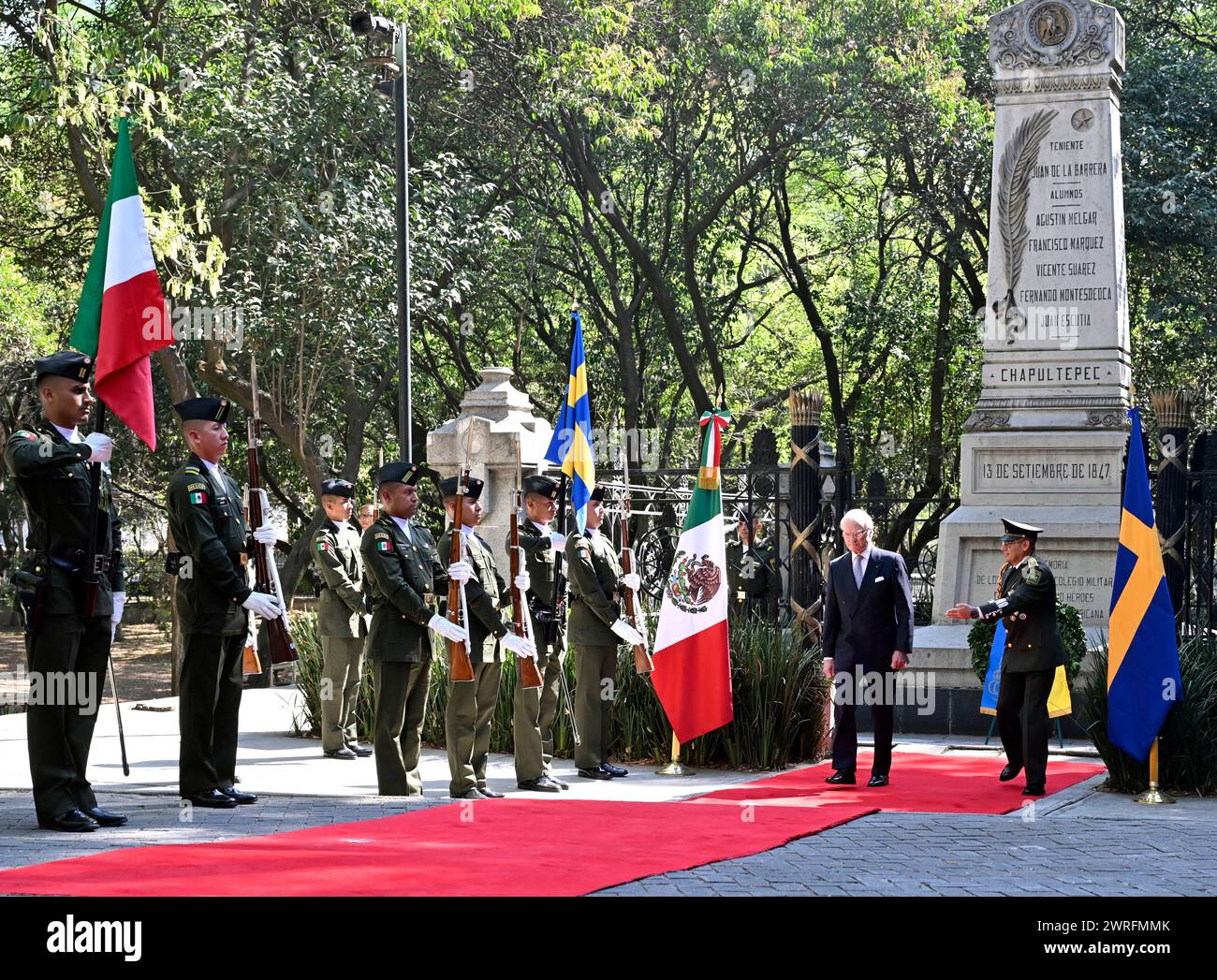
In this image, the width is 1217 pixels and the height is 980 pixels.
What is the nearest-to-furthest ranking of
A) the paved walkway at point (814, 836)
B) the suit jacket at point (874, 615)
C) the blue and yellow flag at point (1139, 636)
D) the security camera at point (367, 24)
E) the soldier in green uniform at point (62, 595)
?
1. the paved walkway at point (814, 836)
2. the soldier in green uniform at point (62, 595)
3. the blue and yellow flag at point (1139, 636)
4. the suit jacket at point (874, 615)
5. the security camera at point (367, 24)

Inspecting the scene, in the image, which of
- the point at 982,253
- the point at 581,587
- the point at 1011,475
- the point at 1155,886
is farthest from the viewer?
the point at 982,253

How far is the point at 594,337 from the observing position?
30.9m

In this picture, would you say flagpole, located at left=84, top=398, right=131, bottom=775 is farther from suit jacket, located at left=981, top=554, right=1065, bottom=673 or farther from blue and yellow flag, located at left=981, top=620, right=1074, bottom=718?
blue and yellow flag, located at left=981, top=620, right=1074, bottom=718

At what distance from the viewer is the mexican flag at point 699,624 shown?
1159 cm

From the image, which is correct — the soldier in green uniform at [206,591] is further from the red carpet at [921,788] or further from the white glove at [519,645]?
the red carpet at [921,788]

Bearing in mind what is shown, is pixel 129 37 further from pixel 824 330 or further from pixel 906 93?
pixel 824 330

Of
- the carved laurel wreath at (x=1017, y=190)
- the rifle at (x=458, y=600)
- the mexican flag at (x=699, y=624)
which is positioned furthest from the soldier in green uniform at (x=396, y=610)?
the carved laurel wreath at (x=1017, y=190)

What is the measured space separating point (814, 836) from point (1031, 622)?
308cm

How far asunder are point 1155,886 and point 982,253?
2002cm

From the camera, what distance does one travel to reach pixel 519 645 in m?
10.1

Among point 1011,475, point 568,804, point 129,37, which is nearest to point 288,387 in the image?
point 129,37

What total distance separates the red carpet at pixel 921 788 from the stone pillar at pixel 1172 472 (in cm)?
294

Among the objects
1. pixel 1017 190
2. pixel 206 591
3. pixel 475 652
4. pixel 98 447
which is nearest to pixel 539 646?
pixel 475 652

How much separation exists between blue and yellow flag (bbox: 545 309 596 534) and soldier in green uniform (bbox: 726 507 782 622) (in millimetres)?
2447
